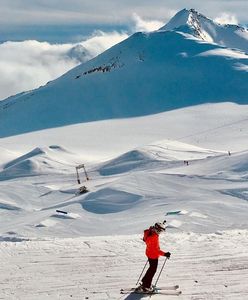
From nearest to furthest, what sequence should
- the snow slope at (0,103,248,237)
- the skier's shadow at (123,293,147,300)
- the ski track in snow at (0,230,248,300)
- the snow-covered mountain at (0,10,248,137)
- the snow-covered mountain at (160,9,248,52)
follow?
1. the skier's shadow at (123,293,147,300)
2. the ski track in snow at (0,230,248,300)
3. the snow slope at (0,103,248,237)
4. the snow-covered mountain at (0,10,248,137)
5. the snow-covered mountain at (160,9,248,52)

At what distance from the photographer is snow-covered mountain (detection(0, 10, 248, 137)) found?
8775 centimetres

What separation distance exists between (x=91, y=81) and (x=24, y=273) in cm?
8874

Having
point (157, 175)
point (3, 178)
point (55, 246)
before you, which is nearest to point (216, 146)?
point (3, 178)

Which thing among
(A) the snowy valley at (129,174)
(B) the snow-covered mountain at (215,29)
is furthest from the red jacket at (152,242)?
(B) the snow-covered mountain at (215,29)

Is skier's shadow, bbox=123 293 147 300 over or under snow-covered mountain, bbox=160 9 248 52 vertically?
under

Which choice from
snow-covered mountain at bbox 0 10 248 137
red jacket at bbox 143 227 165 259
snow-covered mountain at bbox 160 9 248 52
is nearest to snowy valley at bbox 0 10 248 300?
snow-covered mountain at bbox 0 10 248 137

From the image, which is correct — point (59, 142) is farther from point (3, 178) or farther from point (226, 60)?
point (226, 60)

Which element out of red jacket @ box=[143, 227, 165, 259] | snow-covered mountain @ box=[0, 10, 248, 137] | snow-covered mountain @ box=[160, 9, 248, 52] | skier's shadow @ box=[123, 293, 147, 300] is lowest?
skier's shadow @ box=[123, 293, 147, 300]

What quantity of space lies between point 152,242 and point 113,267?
8.59 ft

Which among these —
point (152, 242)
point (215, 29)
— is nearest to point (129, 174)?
point (152, 242)

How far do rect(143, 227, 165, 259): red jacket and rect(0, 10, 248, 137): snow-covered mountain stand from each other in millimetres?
73024

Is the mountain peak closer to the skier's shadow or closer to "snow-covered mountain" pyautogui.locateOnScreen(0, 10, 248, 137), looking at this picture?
"snow-covered mountain" pyautogui.locateOnScreen(0, 10, 248, 137)

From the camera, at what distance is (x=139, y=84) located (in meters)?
95.2

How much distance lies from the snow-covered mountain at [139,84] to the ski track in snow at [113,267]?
68.6 metres
